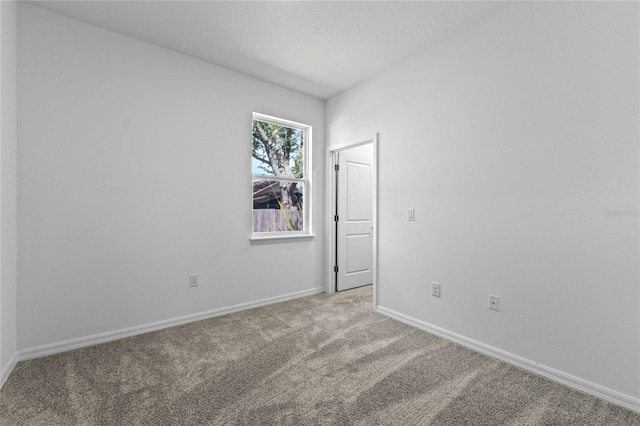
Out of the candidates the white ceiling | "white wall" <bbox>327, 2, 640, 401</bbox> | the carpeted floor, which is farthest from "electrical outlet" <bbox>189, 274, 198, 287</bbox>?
the white ceiling

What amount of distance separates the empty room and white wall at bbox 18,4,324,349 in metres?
0.02

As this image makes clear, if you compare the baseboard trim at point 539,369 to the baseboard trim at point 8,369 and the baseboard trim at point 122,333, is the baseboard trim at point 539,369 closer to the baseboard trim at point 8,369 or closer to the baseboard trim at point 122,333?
the baseboard trim at point 122,333

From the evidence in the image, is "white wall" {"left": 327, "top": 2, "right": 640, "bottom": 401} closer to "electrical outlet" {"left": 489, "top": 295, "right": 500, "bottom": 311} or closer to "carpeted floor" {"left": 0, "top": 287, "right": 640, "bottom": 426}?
"electrical outlet" {"left": 489, "top": 295, "right": 500, "bottom": 311}

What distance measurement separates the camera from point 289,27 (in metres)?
2.53

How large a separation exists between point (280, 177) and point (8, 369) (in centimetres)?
281

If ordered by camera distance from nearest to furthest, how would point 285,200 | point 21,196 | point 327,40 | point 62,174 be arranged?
point 21,196 < point 62,174 < point 327,40 < point 285,200

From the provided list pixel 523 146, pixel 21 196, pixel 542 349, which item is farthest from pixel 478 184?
pixel 21 196

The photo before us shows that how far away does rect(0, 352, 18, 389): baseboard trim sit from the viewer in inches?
74.9

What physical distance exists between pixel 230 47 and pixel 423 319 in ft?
10.4

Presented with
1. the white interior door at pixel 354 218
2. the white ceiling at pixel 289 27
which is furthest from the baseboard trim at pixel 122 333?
the white ceiling at pixel 289 27

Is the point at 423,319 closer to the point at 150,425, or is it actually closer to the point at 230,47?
the point at 150,425

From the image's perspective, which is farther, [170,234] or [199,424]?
[170,234]

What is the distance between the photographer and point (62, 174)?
2.37 meters

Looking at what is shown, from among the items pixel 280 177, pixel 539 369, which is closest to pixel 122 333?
pixel 280 177
